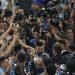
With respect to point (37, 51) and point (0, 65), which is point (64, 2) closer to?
point (37, 51)

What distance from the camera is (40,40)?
31.1 feet

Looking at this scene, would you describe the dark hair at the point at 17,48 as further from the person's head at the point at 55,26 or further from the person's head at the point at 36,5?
the person's head at the point at 36,5

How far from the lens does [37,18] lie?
36.6 feet

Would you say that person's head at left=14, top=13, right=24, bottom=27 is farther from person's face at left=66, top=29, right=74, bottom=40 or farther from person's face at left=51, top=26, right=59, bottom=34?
person's face at left=66, top=29, right=74, bottom=40

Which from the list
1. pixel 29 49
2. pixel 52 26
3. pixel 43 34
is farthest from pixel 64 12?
pixel 29 49

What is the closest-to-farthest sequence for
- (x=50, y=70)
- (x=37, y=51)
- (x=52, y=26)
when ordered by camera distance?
(x=50, y=70) < (x=37, y=51) < (x=52, y=26)

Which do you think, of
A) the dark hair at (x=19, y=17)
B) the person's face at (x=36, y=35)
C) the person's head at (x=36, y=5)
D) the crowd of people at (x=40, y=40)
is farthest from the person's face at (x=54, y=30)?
the person's head at (x=36, y=5)

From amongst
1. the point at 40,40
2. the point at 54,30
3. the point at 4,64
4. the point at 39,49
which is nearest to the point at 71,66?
the point at 4,64

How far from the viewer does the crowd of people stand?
720cm

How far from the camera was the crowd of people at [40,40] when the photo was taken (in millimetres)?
7195

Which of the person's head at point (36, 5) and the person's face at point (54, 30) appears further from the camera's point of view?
the person's head at point (36, 5)

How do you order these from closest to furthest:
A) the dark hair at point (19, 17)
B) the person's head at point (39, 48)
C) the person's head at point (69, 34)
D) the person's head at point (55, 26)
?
the person's head at point (39, 48)
the person's head at point (69, 34)
the person's head at point (55, 26)
the dark hair at point (19, 17)

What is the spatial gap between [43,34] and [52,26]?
2.50ft

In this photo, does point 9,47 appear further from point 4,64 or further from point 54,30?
point 54,30
